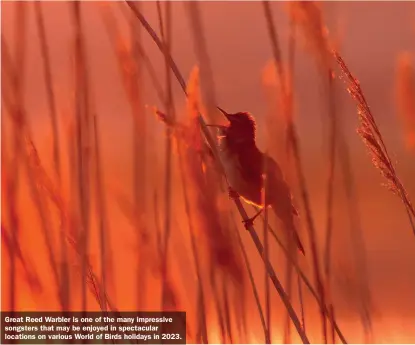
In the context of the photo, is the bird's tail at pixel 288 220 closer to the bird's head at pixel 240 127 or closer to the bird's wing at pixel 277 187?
the bird's wing at pixel 277 187

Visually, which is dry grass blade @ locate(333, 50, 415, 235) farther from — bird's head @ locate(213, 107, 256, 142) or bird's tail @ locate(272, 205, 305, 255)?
bird's head @ locate(213, 107, 256, 142)

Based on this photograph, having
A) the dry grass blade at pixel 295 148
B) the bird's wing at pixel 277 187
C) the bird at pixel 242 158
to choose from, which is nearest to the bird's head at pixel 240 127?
the bird at pixel 242 158

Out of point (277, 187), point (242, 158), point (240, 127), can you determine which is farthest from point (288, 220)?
point (240, 127)

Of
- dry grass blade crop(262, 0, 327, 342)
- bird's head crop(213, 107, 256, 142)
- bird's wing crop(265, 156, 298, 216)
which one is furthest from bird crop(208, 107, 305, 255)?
dry grass blade crop(262, 0, 327, 342)

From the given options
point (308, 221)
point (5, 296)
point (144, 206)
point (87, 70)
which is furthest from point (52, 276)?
point (308, 221)

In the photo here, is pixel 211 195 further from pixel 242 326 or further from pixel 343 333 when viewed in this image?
pixel 343 333

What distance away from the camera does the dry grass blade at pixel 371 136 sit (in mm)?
2166

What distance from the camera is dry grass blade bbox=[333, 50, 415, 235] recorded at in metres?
2.17

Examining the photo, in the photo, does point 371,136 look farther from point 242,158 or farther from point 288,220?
point 242,158

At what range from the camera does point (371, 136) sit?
7.11 ft

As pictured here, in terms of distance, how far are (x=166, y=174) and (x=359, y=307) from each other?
0.92 metres

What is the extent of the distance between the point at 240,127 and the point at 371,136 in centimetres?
111

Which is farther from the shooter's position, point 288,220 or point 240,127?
point 240,127

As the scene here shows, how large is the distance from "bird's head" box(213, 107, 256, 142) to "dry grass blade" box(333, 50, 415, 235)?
96 cm
